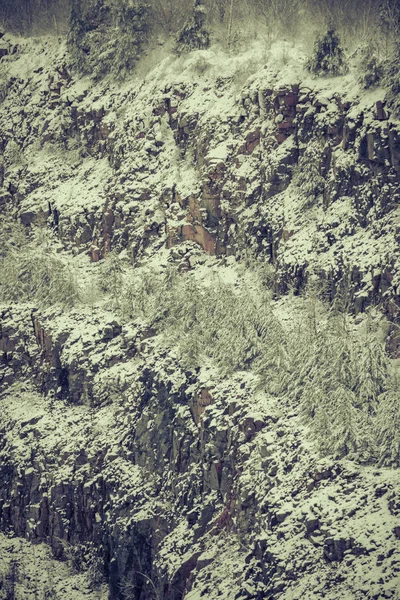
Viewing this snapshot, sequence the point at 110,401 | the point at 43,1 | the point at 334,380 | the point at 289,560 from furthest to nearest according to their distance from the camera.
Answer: the point at 43,1 < the point at 110,401 < the point at 334,380 < the point at 289,560

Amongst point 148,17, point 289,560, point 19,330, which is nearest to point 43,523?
point 19,330

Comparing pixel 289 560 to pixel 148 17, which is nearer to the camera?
pixel 289 560

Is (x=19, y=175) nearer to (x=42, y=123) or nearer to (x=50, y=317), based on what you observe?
(x=42, y=123)

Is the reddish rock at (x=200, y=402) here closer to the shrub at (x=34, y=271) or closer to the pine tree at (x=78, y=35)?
the shrub at (x=34, y=271)

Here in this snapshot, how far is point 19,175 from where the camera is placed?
87625 millimetres

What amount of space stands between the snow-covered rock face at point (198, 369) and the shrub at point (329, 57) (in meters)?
0.90

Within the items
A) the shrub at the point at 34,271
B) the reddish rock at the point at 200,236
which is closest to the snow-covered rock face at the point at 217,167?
the reddish rock at the point at 200,236

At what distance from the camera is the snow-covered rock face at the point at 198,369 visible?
207 feet

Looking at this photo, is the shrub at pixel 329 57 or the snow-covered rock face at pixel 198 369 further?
the shrub at pixel 329 57

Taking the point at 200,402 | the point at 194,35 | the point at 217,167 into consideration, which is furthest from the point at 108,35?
the point at 200,402

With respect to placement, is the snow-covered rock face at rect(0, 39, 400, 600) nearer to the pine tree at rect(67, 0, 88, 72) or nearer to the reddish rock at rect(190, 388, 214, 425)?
the reddish rock at rect(190, 388, 214, 425)

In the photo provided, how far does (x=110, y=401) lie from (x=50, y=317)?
727 centimetres

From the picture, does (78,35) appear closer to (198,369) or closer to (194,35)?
(194,35)

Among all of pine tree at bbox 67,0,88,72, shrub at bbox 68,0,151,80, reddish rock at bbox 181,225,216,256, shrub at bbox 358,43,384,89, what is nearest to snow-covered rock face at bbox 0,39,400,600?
reddish rock at bbox 181,225,216,256
